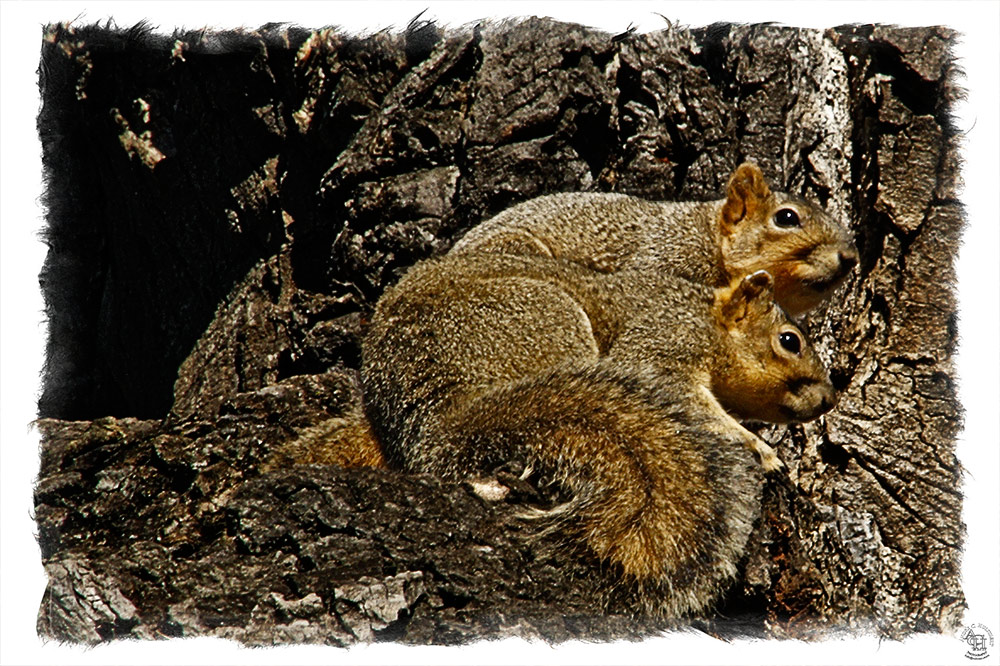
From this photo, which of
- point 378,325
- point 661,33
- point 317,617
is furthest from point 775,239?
point 317,617

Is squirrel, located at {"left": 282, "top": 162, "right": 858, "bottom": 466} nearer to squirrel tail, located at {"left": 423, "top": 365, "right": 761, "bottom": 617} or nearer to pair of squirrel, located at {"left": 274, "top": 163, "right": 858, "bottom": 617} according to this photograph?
pair of squirrel, located at {"left": 274, "top": 163, "right": 858, "bottom": 617}

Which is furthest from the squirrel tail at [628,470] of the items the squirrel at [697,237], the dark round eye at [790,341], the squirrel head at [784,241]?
the squirrel head at [784,241]

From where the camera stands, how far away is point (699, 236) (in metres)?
3.65

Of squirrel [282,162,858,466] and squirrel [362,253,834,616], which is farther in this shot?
squirrel [282,162,858,466]

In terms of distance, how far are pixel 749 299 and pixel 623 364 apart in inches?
21.6

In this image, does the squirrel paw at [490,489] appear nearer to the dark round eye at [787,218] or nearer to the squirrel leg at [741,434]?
the squirrel leg at [741,434]

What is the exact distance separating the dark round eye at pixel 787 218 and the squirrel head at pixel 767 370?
49 centimetres

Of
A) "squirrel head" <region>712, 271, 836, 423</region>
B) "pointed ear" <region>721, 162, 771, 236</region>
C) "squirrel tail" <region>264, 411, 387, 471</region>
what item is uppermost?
"pointed ear" <region>721, 162, 771, 236</region>

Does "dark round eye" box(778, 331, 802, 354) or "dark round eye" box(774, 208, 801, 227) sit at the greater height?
"dark round eye" box(774, 208, 801, 227)

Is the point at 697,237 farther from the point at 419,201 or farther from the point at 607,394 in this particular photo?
the point at 607,394

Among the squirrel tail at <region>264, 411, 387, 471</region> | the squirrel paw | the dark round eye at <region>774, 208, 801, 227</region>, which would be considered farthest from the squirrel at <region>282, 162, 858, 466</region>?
the squirrel paw

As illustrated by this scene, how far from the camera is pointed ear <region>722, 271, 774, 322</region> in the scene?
3.09 m

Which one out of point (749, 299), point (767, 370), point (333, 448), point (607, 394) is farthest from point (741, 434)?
point (333, 448)

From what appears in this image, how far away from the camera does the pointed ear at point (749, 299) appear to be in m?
3.09
